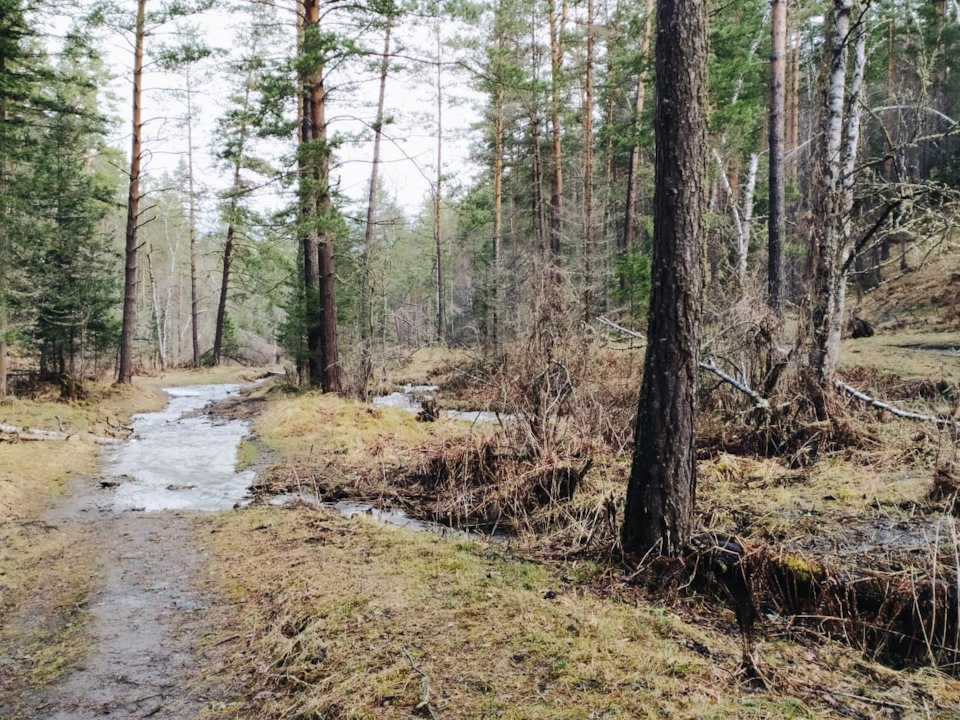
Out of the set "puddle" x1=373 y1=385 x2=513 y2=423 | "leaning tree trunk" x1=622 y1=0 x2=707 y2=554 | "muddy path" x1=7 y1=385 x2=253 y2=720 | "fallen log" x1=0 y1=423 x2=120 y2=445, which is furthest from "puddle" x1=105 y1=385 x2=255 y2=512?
"leaning tree trunk" x1=622 y1=0 x2=707 y2=554

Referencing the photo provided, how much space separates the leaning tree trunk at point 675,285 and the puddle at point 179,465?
5.09 metres

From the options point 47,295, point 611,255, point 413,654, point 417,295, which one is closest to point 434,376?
point 611,255

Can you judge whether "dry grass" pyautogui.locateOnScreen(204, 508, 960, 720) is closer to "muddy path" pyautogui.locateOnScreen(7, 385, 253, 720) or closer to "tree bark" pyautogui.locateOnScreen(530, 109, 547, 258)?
"muddy path" pyautogui.locateOnScreen(7, 385, 253, 720)

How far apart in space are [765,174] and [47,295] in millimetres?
24436

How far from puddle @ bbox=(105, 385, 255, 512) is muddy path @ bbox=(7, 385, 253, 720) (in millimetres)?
16

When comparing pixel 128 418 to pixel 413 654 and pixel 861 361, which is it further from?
pixel 861 361

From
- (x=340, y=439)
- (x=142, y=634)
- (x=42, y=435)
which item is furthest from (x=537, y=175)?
(x=142, y=634)

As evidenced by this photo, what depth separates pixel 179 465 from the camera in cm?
880

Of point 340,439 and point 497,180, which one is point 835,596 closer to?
point 340,439

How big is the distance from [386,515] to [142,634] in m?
2.85

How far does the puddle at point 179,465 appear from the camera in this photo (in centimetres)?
705

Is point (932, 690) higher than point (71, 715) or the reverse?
higher

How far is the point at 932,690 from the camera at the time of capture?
2707 millimetres

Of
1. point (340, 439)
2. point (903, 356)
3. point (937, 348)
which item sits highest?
point (937, 348)
